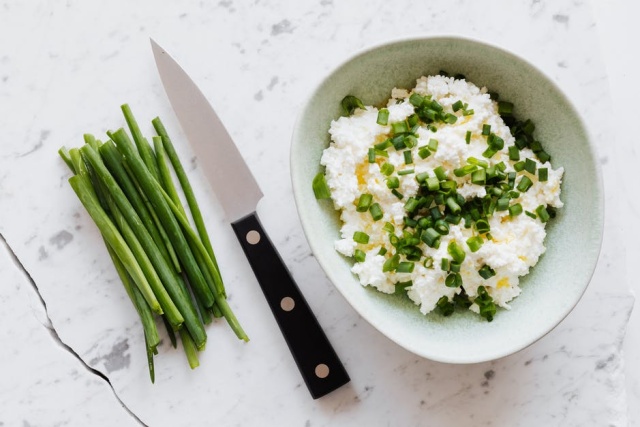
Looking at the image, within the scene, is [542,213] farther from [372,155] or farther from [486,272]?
[372,155]

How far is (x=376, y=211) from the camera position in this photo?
1.55 meters

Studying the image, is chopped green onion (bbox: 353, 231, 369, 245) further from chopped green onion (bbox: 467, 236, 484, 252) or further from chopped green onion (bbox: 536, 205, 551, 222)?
chopped green onion (bbox: 536, 205, 551, 222)

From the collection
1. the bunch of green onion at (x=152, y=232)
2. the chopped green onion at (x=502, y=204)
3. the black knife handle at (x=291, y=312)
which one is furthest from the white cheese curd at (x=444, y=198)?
the bunch of green onion at (x=152, y=232)

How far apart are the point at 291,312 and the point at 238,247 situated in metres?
0.23

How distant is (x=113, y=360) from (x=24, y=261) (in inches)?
14.2

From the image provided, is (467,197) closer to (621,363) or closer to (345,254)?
(345,254)

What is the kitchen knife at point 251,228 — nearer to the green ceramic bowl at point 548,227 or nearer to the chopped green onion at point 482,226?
the green ceramic bowl at point 548,227

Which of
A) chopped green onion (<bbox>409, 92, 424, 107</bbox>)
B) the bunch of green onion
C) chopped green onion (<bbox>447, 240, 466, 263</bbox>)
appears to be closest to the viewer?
chopped green onion (<bbox>447, 240, 466, 263</bbox>)

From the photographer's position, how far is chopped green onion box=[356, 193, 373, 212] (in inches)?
61.4

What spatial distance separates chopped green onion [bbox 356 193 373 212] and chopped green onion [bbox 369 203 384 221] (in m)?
0.01

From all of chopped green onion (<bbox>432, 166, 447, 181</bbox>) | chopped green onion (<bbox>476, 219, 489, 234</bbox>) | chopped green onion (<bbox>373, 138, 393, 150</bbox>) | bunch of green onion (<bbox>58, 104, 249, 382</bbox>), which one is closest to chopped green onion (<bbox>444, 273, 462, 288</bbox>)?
chopped green onion (<bbox>476, 219, 489, 234</bbox>)

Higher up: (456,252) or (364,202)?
(364,202)

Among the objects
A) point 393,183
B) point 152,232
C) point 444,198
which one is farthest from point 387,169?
point 152,232

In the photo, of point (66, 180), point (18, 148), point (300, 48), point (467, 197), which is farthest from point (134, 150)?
point (467, 197)
